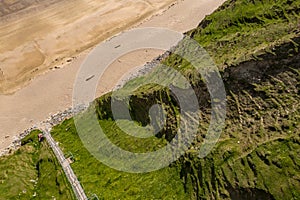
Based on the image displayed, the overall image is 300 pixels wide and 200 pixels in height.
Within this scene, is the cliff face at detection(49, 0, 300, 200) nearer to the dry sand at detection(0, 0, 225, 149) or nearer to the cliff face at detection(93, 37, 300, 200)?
the cliff face at detection(93, 37, 300, 200)

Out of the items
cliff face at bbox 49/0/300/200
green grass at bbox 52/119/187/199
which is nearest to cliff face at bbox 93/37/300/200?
cliff face at bbox 49/0/300/200

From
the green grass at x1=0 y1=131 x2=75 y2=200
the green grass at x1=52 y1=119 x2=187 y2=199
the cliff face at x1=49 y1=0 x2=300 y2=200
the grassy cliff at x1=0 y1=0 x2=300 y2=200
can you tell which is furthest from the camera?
the green grass at x1=0 y1=131 x2=75 y2=200

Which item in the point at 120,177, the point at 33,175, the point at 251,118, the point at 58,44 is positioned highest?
the point at 58,44

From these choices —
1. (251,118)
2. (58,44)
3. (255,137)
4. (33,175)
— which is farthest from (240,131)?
(58,44)

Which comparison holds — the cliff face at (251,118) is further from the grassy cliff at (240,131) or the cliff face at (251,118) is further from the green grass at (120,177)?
the green grass at (120,177)

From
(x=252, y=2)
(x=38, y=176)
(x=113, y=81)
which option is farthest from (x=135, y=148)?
(x=113, y=81)

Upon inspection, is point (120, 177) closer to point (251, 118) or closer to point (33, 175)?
point (33, 175)
